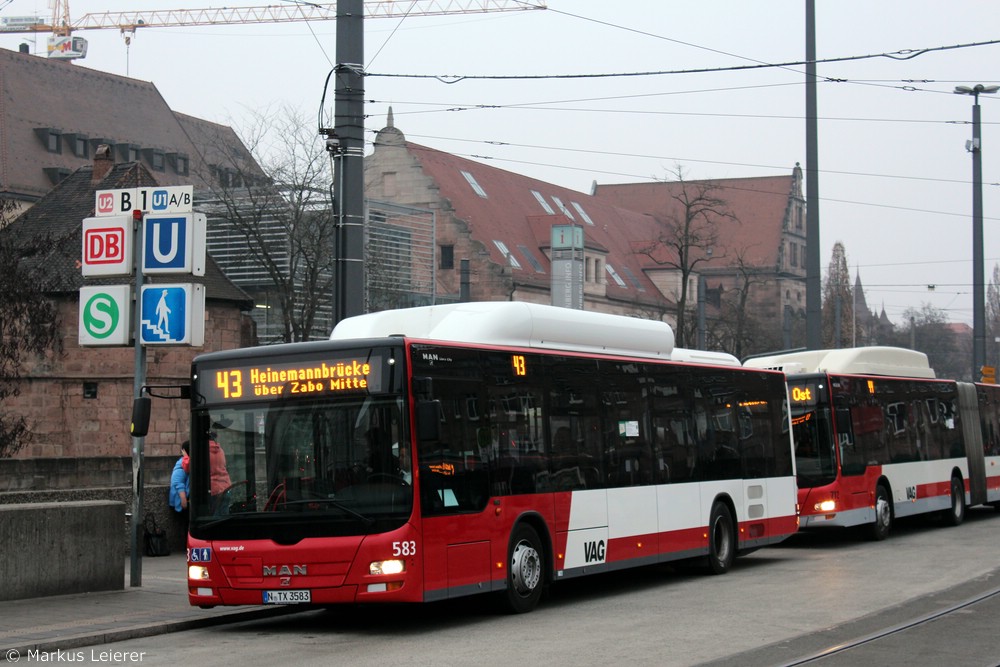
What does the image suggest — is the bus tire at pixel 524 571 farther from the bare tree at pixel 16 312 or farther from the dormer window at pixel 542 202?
the dormer window at pixel 542 202

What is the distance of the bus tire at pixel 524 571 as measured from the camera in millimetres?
13109

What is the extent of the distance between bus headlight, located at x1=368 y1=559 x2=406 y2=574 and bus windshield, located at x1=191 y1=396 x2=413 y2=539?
0.93 feet

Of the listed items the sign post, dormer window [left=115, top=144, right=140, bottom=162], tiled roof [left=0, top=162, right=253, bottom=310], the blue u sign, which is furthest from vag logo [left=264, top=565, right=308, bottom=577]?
dormer window [left=115, top=144, right=140, bottom=162]

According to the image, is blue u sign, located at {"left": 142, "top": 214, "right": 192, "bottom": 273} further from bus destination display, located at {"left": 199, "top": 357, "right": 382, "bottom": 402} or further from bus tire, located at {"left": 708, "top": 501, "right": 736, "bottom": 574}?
bus tire, located at {"left": 708, "top": 501, "right": 736, "bottom": 574}

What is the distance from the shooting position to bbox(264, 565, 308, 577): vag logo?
11.9 m

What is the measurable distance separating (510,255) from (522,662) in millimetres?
61205

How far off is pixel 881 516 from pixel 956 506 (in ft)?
13.7

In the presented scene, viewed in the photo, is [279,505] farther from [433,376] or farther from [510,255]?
[510,255]

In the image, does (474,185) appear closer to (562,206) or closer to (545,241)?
(545,241)

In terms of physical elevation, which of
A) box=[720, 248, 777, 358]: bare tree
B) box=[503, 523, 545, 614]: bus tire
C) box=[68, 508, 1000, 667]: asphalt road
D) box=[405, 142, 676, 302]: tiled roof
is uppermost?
box=[405, 142, 676, 302]: tiled roof

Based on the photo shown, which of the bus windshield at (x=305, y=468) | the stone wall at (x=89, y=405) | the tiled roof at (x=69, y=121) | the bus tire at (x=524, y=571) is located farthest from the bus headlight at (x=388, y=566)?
the tiled roof at (x=69, y=121)

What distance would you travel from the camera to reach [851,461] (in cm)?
2114

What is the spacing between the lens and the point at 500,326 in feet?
44.7

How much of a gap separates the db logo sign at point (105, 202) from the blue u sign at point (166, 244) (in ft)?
1.89
